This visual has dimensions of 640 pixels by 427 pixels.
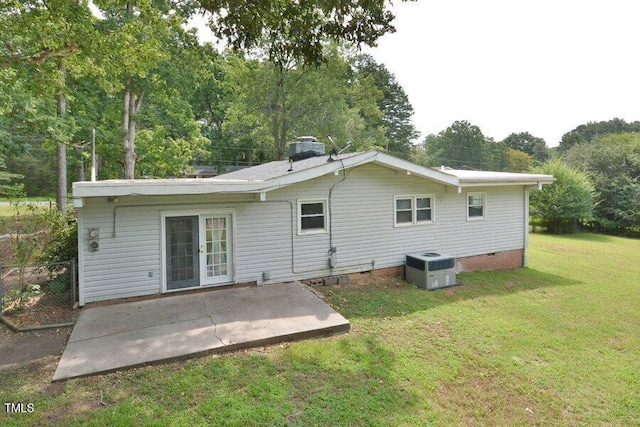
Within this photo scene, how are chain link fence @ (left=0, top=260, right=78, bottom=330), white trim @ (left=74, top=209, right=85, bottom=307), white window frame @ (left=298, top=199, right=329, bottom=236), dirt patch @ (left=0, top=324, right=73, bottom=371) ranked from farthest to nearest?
white window frame @ (left=298, top=199, right=329, bottom=236)
white trim @ (left=74, top=209, right=85, bottom=307)
chain link fence @ (left=0, top=260, right=78, bottom=330)
dirt patch @ (left=0, top=324, right=73, bottom=371)

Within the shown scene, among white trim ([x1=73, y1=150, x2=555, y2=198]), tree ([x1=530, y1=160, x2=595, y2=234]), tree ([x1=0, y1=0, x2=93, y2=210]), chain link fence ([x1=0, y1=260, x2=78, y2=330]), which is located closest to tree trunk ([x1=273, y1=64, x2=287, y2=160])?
tree ([x1=0, y1=0, x2=93, y2=210])

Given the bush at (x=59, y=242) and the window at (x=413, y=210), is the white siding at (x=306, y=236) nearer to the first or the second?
the window at (x=413, y=210)

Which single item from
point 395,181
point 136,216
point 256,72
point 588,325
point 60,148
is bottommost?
point 588,325

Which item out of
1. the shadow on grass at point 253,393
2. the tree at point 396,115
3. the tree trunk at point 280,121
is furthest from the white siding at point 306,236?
the tree at point 396,115

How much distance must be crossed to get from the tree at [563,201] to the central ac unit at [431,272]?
1811 cm

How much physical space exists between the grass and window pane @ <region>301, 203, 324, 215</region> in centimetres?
239

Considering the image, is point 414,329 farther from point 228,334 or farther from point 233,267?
point 233,267

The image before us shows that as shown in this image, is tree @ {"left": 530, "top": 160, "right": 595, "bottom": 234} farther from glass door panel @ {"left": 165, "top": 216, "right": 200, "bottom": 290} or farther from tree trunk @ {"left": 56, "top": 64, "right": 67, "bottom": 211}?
tree trunk @ {"left": 56, "top": 64, "right": 67, "bottom": 211}

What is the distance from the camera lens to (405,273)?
32.4ft

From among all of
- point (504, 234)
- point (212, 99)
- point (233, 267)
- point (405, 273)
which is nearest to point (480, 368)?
point (405, 273)

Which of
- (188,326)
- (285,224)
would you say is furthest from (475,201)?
(188,326)

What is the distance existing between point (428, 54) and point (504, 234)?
657 centimetres

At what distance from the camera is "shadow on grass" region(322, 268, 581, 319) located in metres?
7.43

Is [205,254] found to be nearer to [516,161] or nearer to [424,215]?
[424,215]
